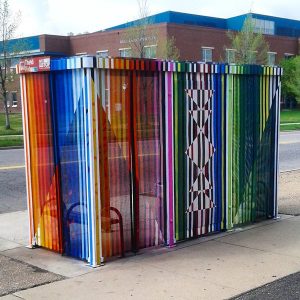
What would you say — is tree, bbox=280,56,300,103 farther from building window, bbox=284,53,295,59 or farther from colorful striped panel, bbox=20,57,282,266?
colorful striped panel, bbox=20,57,282,266

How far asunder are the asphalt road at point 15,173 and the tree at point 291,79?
3371 cm

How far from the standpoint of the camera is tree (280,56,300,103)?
176 ft

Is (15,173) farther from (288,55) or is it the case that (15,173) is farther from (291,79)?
(288,55)

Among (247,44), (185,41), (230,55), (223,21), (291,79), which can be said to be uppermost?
(223,21)

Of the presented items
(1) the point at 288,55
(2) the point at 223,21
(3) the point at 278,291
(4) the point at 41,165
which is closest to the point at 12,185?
(4) the point at 41,165

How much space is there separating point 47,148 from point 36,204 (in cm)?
78

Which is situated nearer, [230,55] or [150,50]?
[150,50]

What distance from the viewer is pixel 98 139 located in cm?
552

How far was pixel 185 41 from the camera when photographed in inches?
2124

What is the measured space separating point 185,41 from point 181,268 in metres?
50.2

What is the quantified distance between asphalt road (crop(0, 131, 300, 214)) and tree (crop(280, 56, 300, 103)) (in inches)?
1327

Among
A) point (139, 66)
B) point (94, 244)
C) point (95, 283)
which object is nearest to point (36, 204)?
point (94, 244)

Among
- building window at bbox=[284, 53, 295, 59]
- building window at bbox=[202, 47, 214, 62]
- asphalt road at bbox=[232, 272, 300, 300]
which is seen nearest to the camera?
asphalt road at bbox=[232, 272, 300, 300]

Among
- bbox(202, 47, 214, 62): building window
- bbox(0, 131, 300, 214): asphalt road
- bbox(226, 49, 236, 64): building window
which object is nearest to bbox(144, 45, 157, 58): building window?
bbox(226, 49, 236, 64): building window
